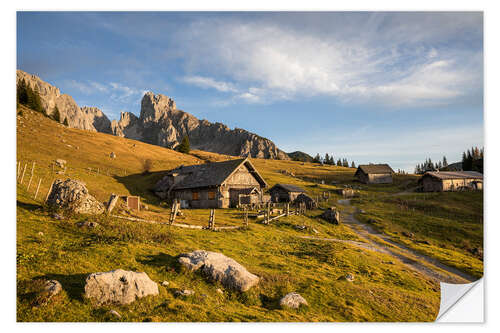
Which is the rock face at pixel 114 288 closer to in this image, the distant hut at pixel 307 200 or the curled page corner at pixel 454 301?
the curled page corner at pixel 454 301

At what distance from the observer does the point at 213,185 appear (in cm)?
4022

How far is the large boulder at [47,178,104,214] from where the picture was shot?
15734 mm

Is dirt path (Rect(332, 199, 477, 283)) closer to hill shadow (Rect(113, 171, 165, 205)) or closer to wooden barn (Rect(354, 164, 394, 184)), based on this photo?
hill shadow (Rect(113, 171, 165, 205))

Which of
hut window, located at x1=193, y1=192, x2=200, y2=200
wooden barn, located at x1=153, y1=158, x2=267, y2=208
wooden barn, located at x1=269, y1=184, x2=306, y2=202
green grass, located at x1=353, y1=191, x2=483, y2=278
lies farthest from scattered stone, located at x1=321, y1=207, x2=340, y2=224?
hut window, located at x1=193, y1=192, x2=200, y2=200

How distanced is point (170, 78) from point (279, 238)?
605 inches

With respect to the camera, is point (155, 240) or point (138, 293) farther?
point (155, 240)

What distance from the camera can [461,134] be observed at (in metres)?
15.9

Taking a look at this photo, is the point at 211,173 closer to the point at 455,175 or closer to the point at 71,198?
the point at 71,198

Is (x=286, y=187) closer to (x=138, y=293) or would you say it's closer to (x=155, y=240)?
(x=155, y=240)

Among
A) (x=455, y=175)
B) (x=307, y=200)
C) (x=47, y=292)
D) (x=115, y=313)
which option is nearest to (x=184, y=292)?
(x=115, y=313)

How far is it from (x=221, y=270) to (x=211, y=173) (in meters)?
34.4

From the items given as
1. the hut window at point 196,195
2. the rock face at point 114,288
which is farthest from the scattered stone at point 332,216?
the rock face at point 114,288
